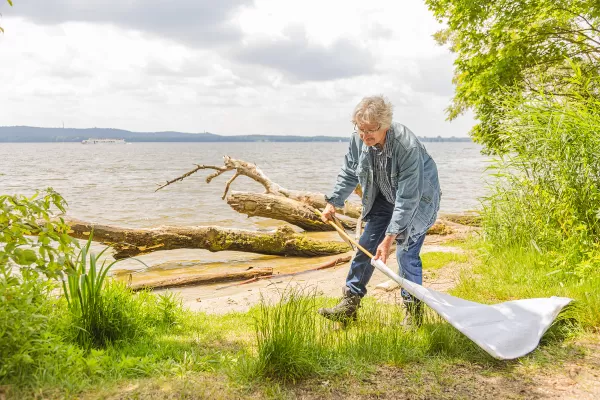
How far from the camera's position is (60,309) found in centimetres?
398

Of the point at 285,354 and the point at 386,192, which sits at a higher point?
the point at 386,192

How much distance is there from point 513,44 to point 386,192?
277 inches

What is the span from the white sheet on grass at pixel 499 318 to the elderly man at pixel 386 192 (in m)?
0.30

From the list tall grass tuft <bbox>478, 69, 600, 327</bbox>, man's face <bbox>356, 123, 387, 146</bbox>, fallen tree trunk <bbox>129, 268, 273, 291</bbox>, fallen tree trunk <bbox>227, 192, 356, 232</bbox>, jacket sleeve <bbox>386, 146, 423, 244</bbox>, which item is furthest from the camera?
fallen tree trunk <bbox>227, 192, 356, 232</bbox>

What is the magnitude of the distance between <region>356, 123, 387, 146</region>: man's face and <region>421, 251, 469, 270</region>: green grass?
4.03 m

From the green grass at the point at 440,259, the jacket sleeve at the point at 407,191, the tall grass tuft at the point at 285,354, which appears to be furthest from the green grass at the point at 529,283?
the tall grass tuft at the point at 285,354

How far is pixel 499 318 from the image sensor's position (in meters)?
3.92

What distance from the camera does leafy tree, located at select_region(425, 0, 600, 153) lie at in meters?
9.54

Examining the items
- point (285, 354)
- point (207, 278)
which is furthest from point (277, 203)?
point (285, 354)

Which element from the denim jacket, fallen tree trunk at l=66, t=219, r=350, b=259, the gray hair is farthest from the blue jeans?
fallen tree trunk at l=66, t=219, r=350, b=259

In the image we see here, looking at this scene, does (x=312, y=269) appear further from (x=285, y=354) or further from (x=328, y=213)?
(x=285, y=354)

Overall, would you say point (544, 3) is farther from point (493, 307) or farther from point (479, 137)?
point (493, 307)

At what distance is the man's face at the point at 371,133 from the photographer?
386 centimetres

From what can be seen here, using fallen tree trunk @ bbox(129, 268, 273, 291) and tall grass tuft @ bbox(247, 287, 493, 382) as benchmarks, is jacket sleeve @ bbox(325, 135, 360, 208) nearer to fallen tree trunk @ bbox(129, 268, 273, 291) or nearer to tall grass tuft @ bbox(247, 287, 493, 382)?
tall grass tuft @ bbox(247, 287, 493, 382)
